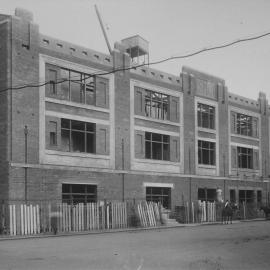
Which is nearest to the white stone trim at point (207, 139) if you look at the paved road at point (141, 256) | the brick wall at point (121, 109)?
the brick wall at point (121, 109)

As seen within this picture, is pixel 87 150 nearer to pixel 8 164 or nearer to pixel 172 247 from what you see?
pixel 8 164

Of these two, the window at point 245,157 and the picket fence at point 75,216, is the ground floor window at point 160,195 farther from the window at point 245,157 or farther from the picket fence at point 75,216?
the window at point 245,157

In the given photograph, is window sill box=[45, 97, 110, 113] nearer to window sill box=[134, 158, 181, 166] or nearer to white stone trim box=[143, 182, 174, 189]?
window sill box=[134, 158, 181, 166]

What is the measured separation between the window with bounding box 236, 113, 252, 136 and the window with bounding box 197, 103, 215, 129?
409 cm

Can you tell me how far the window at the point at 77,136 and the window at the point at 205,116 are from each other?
12.0 meters

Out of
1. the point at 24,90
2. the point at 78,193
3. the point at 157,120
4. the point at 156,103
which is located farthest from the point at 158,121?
the point at 24,90

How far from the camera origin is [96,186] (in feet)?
99.2

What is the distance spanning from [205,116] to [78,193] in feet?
50.3

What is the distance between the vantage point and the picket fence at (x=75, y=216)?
24891 millimetres

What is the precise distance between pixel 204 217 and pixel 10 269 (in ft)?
82.7

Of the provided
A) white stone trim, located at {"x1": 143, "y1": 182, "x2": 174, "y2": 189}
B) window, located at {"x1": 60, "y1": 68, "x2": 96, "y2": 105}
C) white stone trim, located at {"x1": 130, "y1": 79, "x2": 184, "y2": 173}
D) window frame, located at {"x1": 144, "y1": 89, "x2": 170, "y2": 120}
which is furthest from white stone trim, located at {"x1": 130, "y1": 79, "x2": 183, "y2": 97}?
white stone trim, located at {"x1": 143, "y1": 182, "x2": 174, "y2": 189}

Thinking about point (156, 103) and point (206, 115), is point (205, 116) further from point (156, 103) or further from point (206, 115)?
point (156, 103)

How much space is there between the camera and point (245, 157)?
146 feet

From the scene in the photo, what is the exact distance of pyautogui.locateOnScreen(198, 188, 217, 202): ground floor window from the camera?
3881 centimetres
